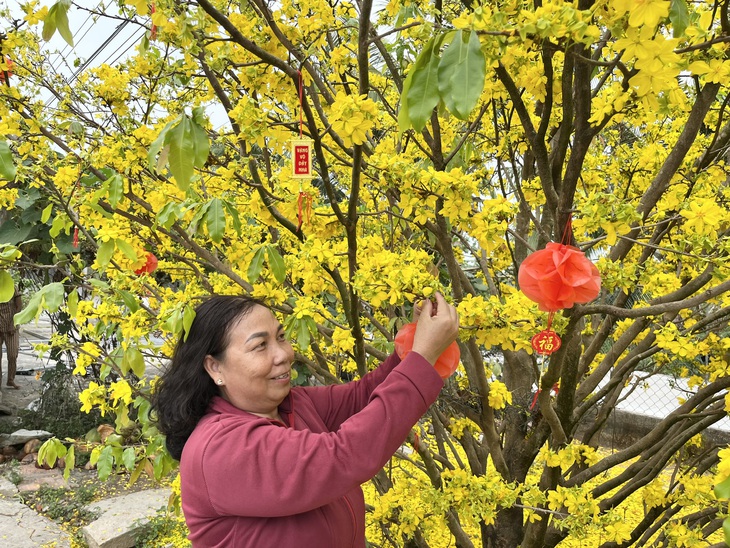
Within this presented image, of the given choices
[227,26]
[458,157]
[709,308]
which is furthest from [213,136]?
[709,308]

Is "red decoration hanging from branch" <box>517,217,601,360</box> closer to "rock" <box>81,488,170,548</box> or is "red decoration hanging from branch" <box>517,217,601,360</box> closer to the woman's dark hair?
the woman's dark hair

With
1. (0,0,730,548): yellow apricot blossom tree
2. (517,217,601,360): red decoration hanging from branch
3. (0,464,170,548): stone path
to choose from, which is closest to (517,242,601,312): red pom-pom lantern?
(517,217,601,360): red decoration hanging from branch

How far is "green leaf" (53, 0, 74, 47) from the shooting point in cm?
112

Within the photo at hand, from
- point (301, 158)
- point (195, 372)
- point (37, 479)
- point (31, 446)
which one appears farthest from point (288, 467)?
point (31, 446)

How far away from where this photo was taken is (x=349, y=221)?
183 centimetres

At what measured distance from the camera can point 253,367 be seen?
150cm

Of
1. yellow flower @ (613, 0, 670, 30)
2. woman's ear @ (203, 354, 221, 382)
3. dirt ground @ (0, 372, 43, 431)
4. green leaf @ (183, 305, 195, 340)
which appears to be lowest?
dirt ground @ (0, 372, 43, 431)

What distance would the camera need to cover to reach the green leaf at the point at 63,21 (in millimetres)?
1123

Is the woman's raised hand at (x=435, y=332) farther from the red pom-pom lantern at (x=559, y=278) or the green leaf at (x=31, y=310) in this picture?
the green leaf at (x=31, y=310)

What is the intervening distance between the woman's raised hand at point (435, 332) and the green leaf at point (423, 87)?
2.07ft

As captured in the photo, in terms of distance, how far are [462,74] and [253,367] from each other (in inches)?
35.9

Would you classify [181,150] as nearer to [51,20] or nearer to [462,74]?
[51,20]

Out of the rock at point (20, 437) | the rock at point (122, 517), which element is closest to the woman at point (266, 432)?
the rock at point (122, 517)

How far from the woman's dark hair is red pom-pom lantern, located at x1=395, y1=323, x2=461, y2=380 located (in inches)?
15.8
